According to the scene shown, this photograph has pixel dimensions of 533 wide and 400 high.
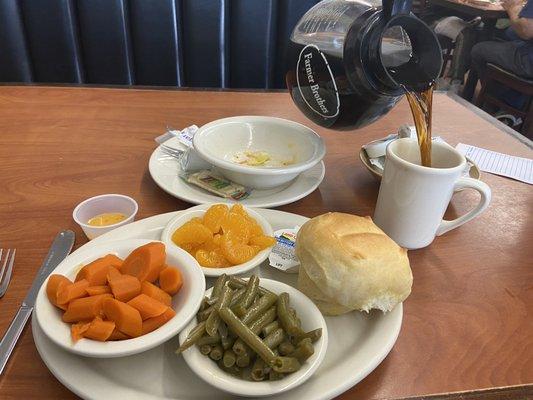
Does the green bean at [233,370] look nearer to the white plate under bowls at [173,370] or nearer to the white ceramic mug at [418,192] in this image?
the white plate under bowls at [173,370]

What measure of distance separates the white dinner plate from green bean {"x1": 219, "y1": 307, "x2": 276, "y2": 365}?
0.40m

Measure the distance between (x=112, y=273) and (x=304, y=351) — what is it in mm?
325

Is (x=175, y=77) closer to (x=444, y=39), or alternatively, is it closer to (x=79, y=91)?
(x=79, y=91)

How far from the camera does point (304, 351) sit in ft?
2.08

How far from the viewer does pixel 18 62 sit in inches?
87.7

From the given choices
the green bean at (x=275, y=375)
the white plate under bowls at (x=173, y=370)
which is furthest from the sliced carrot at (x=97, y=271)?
the green bean at (x=275, y=375)

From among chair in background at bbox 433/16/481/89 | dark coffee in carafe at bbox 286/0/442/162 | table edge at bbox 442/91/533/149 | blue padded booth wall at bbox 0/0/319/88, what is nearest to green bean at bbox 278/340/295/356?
dark coffee in carafe at bbox 286/0/442/162

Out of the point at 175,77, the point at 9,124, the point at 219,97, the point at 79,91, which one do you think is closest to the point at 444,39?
the point at 175,77

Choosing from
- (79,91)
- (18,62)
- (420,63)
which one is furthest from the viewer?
(18,62)

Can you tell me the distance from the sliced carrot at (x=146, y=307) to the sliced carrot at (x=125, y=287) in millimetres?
13

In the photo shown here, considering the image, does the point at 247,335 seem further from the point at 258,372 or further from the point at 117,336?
the point at 117,336

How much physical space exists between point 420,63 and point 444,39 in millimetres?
4268

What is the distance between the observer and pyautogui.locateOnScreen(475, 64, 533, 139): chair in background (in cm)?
309

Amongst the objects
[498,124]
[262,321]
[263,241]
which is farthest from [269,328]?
[498,124]
